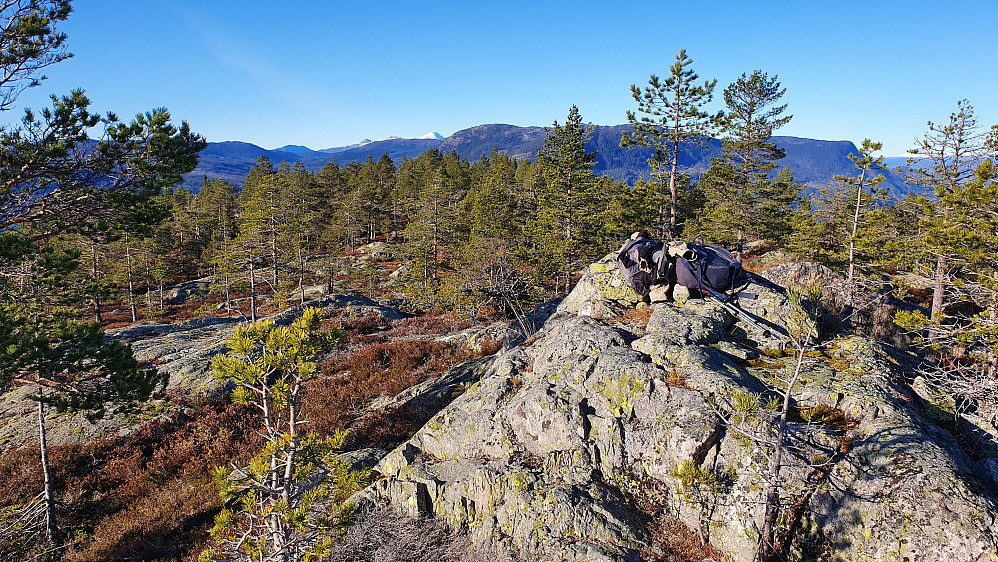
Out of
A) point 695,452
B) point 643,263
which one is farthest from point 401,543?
point 643,263

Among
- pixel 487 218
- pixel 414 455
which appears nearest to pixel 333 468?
pixel 414 455

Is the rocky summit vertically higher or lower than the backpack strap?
lower

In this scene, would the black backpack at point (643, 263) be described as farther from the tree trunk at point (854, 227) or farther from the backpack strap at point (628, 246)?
the tree trunk at point (854, 227)

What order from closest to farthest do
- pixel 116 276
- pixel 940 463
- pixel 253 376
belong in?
pixel 253 376
pixel 940 463
pixel 116 276

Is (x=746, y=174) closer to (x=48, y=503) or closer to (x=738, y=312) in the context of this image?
(x=738, y=312)

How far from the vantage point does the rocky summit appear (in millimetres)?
4805

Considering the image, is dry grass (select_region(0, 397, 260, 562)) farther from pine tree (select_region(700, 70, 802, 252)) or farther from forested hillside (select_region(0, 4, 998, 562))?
pine tree (select_region(700, 70, 802, 252))

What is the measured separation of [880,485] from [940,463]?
760 mm

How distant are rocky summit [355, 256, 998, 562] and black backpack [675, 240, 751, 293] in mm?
689

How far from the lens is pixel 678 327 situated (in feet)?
27.4

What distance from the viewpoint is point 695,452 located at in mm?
5879

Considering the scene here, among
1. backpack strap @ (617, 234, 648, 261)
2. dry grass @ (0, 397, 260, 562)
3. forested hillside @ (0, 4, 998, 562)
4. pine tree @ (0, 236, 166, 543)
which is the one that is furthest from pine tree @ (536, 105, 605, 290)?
pine tree @ (0, 236, 166, 543)

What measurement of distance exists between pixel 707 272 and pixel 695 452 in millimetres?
4956

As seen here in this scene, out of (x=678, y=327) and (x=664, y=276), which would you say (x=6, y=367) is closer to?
(x=678, y=327)
